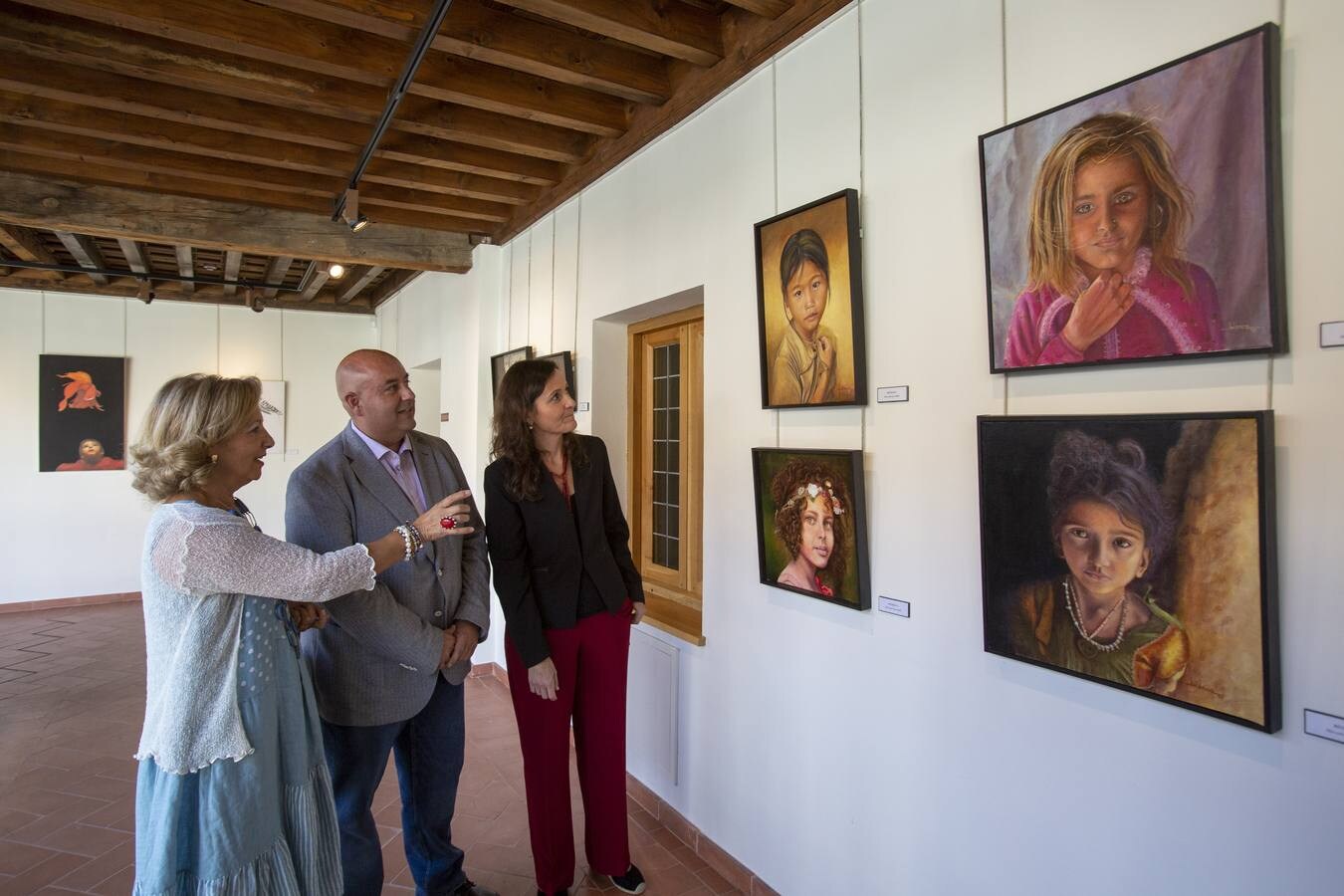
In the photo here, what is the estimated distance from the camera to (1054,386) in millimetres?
1851

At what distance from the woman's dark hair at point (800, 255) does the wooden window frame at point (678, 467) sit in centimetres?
112

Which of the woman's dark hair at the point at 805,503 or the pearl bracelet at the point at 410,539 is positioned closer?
the pearl bracelet at the point at 410,539

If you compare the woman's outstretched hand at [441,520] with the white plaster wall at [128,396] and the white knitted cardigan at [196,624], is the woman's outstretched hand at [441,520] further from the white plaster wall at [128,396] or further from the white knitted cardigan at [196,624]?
the white plaster wall at [128,396]

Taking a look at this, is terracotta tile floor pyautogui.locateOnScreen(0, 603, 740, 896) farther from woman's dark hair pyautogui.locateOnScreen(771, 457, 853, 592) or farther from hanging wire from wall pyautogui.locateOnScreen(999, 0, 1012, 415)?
hanging wire from wall pyautogui.locateOnScreen(999, 0, 1012, 415)

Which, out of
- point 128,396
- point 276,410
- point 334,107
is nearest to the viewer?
point 334,107

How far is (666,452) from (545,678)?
188 cm

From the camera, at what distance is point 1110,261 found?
66.3 inches

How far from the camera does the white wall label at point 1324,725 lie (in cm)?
141

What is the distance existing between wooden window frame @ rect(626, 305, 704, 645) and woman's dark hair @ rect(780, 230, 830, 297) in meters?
1.12

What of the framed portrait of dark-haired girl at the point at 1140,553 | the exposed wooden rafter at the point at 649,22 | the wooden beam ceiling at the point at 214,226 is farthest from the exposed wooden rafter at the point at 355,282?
the framed portrait of dark-haired girl at the point at 1140,553

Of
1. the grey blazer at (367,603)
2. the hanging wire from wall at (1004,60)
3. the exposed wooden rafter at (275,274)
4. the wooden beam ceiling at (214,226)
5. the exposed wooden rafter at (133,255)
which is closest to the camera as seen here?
the hanging wire from wall at (1004,60)

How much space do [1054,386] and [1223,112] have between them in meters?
0.65

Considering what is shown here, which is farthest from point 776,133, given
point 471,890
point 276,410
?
point 276,410

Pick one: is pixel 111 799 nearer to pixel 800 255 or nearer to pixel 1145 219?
pixel 800 255
